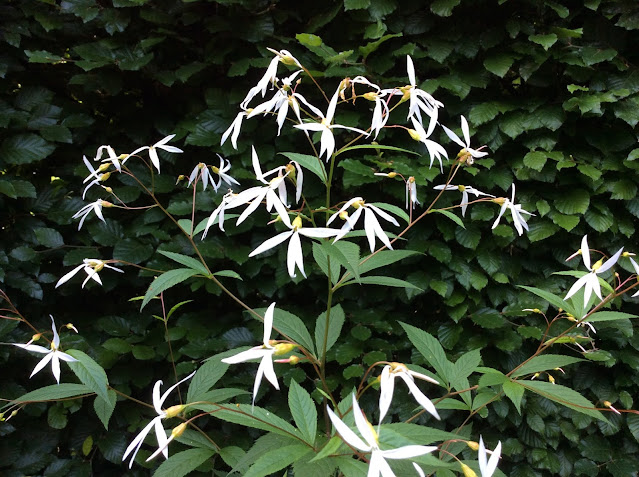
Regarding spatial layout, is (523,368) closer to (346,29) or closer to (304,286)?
(304,286)

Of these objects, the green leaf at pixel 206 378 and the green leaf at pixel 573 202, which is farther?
the green leaf at pixel 573 202

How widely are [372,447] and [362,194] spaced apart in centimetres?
109

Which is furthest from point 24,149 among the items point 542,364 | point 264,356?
point 542,364

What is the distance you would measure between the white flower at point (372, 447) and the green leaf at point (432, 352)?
0.42m

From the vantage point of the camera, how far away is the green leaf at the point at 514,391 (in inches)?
28.0

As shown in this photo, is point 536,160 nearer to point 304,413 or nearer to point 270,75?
point 270,75

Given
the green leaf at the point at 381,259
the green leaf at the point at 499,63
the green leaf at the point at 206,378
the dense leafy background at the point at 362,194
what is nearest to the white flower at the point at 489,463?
the green leaf at the point at 381,259

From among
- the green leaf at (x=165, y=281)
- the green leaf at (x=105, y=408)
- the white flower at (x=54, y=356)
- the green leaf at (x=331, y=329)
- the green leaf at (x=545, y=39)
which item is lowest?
the green leaf at (x=105, y=408)

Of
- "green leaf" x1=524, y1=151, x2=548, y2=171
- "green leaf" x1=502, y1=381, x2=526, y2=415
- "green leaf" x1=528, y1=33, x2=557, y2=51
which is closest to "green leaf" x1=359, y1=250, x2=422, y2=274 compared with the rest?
"green leaf" x1=502, y1=381, x2=526, y2=415

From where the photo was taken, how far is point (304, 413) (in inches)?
27.5

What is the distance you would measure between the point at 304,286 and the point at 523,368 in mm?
834

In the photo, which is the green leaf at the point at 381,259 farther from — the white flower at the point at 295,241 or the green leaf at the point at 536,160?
the green leaf at the point at 536,160

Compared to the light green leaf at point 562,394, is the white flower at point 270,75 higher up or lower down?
higher up

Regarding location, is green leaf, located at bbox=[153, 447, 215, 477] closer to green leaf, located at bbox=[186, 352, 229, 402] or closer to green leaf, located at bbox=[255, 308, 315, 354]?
green leaf, located at bbox=[186, 352, 229, 402]
